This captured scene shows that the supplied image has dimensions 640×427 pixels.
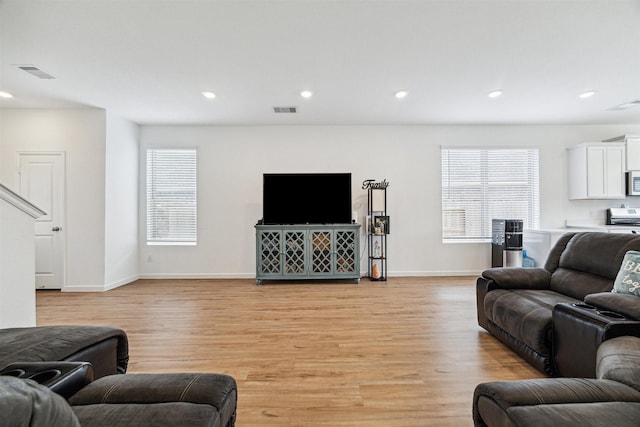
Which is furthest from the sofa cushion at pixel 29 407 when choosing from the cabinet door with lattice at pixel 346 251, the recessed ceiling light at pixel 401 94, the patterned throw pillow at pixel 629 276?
the cabinet door with lattice at pixel 346 251

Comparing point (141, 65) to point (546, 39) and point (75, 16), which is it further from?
point (546, 39)

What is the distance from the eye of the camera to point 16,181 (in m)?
4.59

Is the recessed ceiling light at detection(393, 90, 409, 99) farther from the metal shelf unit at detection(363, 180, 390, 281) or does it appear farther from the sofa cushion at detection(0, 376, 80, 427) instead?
the sofa cushion at detection(0, 376, 80, 427)

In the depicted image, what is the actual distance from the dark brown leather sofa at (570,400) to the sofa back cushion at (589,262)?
43.9 inches

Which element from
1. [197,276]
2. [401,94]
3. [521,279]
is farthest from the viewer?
[197,276]

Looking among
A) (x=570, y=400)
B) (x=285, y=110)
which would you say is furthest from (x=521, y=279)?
(x=285, y=110)

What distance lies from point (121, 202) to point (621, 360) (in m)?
5.91

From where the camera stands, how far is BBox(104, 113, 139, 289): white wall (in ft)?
15.4

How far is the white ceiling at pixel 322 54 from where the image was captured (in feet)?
7.79

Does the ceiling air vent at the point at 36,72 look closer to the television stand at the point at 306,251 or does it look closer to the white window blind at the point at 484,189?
the television stand at the point at 306,251

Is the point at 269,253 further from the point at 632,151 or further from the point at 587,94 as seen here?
the point at 632,151

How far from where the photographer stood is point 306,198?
16.9ft

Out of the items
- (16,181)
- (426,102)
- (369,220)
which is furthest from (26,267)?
(426,102)

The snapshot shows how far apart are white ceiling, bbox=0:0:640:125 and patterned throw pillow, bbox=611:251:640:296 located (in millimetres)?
1903
